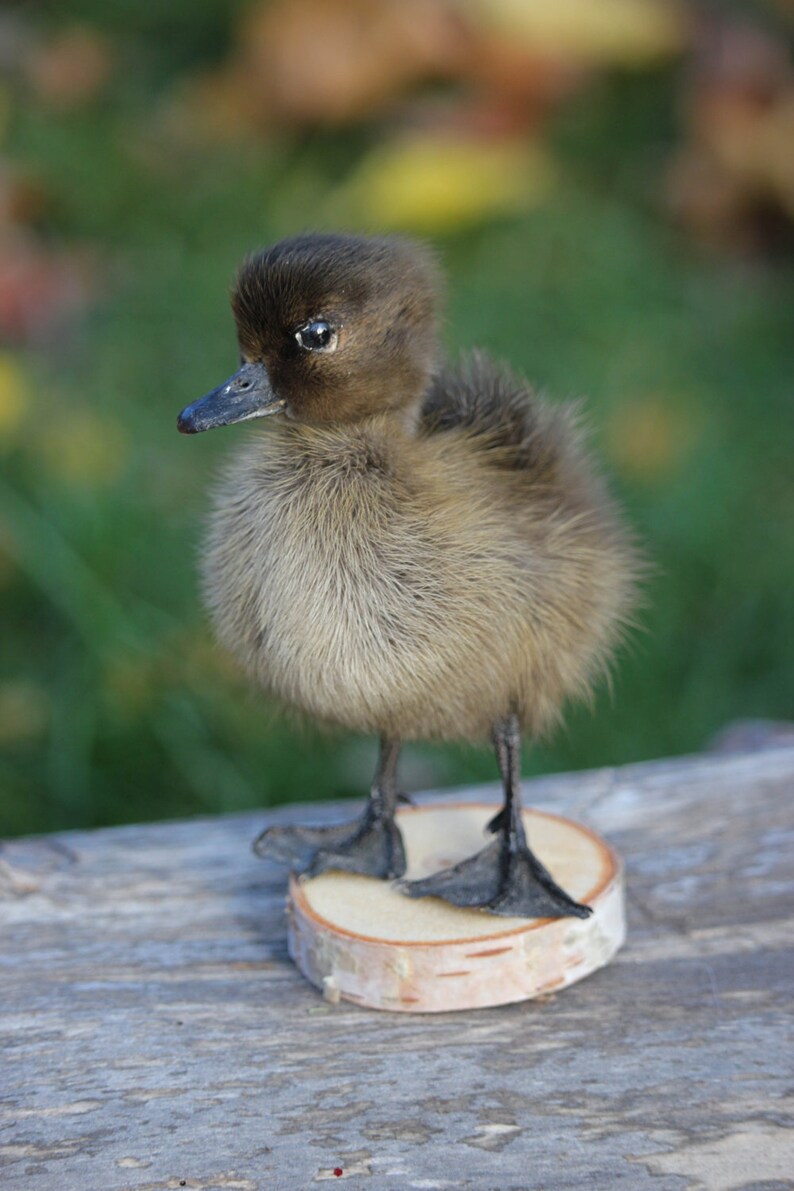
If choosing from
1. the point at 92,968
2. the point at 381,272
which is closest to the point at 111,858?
the point at 92,968

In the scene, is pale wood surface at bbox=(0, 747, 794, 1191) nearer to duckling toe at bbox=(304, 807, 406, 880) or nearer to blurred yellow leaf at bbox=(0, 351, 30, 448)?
duckling toe at bbox=(304, 807, 406, 880)

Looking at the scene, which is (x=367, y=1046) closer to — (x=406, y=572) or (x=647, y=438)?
(x=406, y=572)

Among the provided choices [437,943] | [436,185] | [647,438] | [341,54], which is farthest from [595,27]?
[437,943]

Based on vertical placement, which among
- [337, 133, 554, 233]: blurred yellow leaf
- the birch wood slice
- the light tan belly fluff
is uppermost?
[337, 133, 554, 233]: blurred yellow leaf

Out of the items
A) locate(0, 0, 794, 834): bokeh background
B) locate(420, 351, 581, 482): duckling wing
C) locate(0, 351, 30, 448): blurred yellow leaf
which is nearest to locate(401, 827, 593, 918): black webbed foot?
locate(0, 0, 794, 834): bokeh background

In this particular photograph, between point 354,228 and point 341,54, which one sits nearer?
point 354,228
